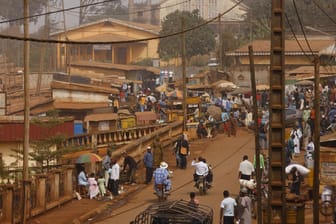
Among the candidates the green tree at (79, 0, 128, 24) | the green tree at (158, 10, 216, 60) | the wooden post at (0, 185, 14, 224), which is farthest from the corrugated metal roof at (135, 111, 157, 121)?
the green tree at (79, 0, 128, 24)

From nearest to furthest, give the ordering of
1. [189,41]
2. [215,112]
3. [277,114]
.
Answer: [277,114] < [215,112] < [189,41]

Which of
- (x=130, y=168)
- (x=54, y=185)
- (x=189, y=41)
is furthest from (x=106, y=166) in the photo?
(x=189, y=41)

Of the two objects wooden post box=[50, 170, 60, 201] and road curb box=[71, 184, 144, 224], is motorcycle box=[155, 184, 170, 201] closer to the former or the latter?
road curb box=[71, 184, 144, 224]

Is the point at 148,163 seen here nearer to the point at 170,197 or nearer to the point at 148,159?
the point at 148,159

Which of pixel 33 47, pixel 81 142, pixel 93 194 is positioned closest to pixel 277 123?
pixel 93 194

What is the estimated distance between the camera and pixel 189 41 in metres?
87.2

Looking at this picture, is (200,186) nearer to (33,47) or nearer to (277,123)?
(277,123)

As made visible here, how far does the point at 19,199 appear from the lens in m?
21.7

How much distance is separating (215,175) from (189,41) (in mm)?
58607

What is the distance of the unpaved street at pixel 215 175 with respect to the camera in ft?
77.7

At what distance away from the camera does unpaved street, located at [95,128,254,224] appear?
2369 centimetres

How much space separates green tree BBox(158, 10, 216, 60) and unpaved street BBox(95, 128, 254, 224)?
46.2 metres

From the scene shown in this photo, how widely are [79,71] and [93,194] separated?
54.3 m

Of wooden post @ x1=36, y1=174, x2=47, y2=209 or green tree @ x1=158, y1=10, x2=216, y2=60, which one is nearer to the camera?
wooden post @ x1=36, y1=174, x2=47, y2=209
